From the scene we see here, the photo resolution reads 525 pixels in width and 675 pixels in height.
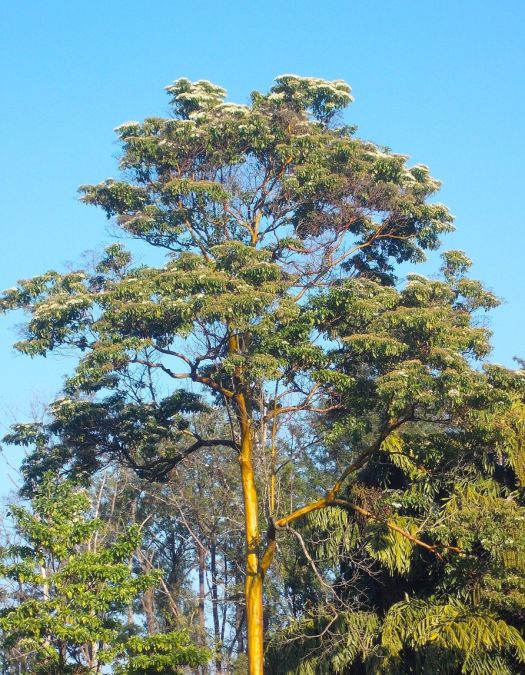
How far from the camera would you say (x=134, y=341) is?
17.1 m

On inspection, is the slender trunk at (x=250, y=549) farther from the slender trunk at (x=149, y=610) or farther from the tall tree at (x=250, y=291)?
the slender trunk at (x=149, y=610)

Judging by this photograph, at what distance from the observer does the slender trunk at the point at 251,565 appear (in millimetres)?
17283

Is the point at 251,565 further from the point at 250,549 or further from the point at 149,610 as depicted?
the point at 149,610

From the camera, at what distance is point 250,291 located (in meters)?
16.6

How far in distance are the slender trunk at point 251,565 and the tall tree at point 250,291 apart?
1.0 inches

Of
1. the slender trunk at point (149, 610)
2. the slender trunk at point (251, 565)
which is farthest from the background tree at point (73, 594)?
the slender trunk at point (149, 610)

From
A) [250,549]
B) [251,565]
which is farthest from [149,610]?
[250,549]

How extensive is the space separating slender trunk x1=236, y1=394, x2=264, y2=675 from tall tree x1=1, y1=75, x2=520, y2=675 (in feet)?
0.08

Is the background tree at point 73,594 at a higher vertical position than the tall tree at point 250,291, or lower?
lower

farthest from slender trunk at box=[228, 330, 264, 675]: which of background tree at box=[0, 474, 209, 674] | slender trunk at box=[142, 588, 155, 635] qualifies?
slender trunk at box=[142, 588, 155, 635]

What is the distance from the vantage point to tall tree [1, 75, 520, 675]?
16.8m

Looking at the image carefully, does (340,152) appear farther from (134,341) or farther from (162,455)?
(162,455)

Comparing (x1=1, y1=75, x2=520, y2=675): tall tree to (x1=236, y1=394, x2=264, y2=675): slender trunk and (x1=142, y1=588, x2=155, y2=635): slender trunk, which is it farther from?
(x1=142, y1=588, x2=155, y2=635): slender trunk

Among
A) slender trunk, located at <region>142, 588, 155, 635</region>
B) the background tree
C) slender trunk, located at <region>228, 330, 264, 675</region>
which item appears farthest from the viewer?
slender trunk, located at <region>142, 588, 155, 635</region>
